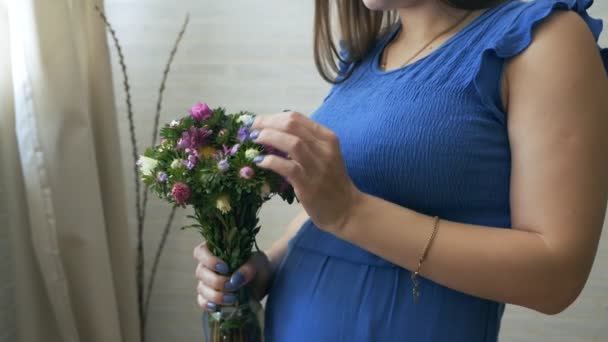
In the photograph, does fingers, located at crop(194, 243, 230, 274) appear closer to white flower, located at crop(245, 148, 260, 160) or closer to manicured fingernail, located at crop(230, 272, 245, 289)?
manicured fingernail, located at crop(230, 272, 245, 289)

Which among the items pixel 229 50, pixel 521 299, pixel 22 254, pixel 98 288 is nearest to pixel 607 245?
pixel 521 299

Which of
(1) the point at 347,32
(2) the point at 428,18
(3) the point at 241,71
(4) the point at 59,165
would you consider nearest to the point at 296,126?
(2) the point at 428,18

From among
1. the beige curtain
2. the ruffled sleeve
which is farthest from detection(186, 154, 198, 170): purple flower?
the beige curtain

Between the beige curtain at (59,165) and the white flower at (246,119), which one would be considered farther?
the beige curtain at (59,165)

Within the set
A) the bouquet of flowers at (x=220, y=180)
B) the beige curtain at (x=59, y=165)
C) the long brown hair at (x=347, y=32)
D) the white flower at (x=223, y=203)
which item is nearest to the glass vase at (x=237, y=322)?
the bouquet of flowers at (x=220, y=180)

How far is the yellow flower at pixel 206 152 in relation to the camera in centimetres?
60

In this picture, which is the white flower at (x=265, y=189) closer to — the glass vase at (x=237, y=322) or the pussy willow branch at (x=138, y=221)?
the glass vase at (x=237, y=322)

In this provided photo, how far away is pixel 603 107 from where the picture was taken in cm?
57

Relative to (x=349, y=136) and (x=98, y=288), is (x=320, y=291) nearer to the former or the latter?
(x=349, y=136)

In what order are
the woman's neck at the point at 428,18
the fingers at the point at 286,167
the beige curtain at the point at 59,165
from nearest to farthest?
1. the fingers at the point at 286,167
2. the woman's neck at the point at 428,18
3. the beige curtain at the point at 59,165

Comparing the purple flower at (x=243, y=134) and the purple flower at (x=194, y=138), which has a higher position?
the purple flower at (x=243, y=134)

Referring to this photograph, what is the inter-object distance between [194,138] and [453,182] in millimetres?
316

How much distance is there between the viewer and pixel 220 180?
Answer: 1.86 feet

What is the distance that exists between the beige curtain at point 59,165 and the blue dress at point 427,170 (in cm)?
74
